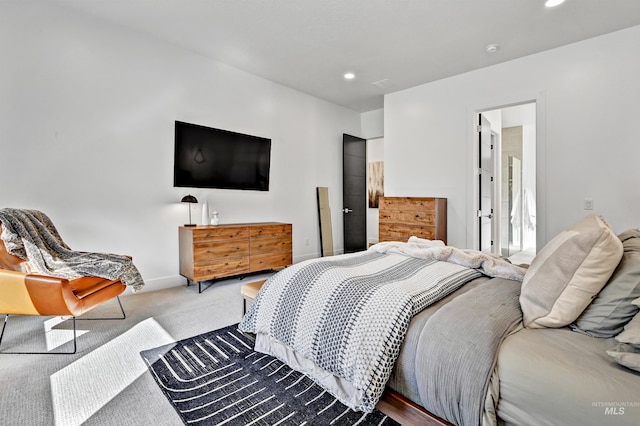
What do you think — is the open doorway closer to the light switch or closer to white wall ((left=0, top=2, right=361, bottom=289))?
the light switch

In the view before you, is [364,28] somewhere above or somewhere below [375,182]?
above

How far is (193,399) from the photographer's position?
5.30 ft

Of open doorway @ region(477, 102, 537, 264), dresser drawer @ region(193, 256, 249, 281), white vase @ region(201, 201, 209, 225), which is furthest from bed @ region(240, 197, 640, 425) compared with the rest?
open doorway @ region(477, 102, 537, 264)

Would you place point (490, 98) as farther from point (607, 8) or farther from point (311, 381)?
point (311, 381)

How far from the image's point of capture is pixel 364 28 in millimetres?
3230

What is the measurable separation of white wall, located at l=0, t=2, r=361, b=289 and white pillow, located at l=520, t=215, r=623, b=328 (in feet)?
12.0

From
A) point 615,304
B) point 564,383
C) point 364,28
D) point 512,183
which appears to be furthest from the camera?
point 512,183

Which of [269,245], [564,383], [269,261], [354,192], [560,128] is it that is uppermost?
[560,128]

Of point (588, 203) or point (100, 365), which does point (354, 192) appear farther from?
point (100, 365)

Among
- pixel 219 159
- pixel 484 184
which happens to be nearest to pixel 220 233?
pixel 219 159

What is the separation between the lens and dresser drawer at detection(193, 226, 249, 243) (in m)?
3.49

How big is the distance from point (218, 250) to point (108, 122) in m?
1.77

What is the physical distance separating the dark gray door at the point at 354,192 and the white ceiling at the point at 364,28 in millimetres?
1879

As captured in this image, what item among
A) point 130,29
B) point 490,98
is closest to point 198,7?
point 130,29
